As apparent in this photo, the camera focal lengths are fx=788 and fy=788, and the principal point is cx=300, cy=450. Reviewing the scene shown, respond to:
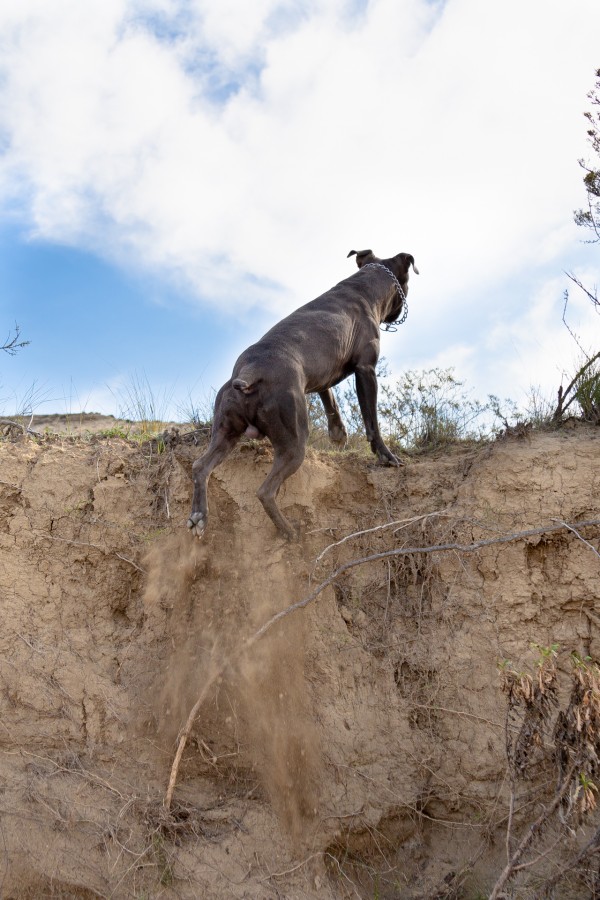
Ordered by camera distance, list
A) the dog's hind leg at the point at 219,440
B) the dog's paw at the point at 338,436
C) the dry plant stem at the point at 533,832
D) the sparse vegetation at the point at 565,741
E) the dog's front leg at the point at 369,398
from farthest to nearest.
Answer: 1. the dog's paw at the point at 338,436
2. the dog's front leg at the point at 369,398
3. the dog's hind leg at the point at 219,440
4. the dry plant stem at the point at 533,832
5. the sparse vegetation at the point at 565,741

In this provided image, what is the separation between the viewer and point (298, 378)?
642cm

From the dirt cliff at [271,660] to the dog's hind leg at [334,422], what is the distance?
906 millimetres

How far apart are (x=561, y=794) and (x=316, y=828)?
2224mm

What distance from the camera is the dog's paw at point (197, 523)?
598 centimetres

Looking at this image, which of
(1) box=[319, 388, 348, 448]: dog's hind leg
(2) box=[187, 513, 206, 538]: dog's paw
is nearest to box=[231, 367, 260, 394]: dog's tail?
(2) box=[187, 513, 206, 538]: dog's paw

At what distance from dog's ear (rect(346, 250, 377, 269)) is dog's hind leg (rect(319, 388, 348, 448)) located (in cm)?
169

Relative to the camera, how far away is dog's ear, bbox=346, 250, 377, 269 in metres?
8.61

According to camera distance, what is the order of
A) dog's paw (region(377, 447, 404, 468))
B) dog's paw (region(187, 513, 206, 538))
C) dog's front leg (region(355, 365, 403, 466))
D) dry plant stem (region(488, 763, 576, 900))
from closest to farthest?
dry plant stem (region(488, 763, 576, 900)) < dog's paw (region(187, 513, 206, 538)) < dog's paw (region(377, 447, 404, 468)) < dog's front leg (region(355, 365, 403, 466))

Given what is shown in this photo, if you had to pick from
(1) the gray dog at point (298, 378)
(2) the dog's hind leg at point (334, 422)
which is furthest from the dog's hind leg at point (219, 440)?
(2) the dog's hind leg at point (334, 422)

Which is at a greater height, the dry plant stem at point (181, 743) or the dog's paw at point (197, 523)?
the dog's paw at point (197, 523)

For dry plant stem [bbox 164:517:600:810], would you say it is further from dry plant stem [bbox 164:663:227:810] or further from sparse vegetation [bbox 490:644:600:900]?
sparse vegetation [bbox 490:644:600:900]

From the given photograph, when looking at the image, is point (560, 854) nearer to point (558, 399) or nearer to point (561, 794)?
point (561, 794)

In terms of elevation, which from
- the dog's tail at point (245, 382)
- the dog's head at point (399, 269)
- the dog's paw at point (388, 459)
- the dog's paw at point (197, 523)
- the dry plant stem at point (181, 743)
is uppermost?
the dog's head at point (399, 269)

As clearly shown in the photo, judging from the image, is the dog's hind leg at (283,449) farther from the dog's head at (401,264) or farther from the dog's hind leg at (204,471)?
the dog's head at (401,264)
